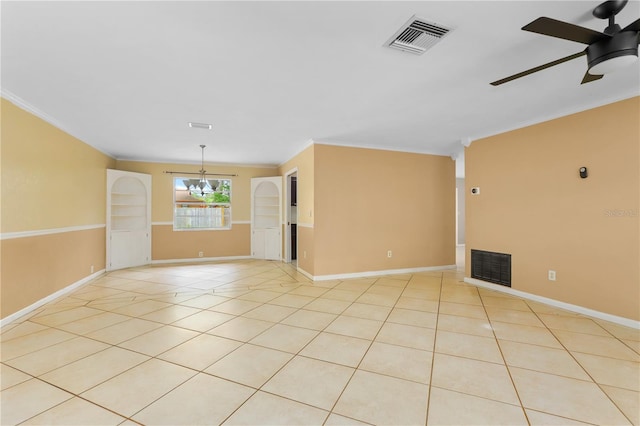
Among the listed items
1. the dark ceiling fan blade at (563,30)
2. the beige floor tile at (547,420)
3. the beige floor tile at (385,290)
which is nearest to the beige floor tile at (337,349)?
the beige floor tile at (547,420)

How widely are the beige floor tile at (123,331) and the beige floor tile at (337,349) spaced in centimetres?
176

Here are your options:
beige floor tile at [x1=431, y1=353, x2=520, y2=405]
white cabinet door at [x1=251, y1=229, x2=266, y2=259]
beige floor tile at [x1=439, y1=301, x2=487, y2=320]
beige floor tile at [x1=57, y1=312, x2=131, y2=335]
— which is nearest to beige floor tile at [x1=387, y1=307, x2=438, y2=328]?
beige floor tile at [x1=439, y1=301, x2=487, y2=320]

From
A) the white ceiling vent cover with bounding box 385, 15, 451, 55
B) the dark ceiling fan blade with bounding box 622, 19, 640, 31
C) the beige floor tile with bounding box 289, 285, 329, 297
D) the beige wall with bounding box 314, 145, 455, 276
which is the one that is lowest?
the beige floor tile with bounding box 289, 285, 329, 297

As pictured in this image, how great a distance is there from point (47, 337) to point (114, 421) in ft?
6.13

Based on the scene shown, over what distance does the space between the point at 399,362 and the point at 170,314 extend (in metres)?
2.72

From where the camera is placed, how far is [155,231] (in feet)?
23.0

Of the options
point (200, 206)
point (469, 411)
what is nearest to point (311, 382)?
point (469, 411)

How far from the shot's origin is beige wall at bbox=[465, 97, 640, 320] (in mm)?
3209

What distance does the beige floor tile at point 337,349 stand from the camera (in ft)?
7.87

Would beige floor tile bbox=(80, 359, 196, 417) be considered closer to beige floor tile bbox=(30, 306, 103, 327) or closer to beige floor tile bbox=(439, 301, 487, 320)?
beige floor tile bbox=(30, 306, 103, 327)

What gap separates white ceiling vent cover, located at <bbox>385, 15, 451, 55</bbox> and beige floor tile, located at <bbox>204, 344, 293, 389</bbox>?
2697 millimetres

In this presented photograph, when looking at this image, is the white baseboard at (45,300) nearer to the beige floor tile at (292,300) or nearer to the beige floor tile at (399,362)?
the beige floor tile at (292,300)

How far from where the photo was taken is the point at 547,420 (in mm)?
1699

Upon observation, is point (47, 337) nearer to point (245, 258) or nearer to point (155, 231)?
point (155, 231)
